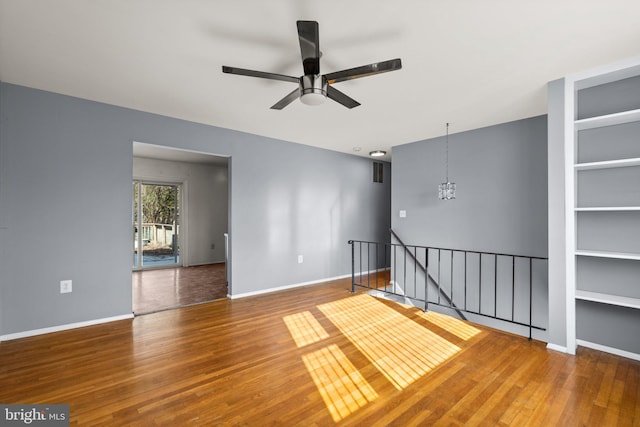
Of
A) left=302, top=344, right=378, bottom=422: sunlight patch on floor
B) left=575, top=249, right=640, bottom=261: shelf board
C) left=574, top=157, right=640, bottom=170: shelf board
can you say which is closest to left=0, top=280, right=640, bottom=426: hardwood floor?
left=302, top=344, right=378, bottom=422: sunlight patch on floor

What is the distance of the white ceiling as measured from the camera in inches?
71.7

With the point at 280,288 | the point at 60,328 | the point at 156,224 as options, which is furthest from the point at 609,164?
the point at 156,224

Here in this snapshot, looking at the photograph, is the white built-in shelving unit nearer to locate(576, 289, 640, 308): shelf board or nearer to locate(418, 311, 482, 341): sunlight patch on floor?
locate(576, 289, 640, 308): shelf board

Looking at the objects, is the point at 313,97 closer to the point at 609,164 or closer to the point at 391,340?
the point at 391,340

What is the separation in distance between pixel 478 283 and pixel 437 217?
1.14 m

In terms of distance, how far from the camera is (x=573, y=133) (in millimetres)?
2588

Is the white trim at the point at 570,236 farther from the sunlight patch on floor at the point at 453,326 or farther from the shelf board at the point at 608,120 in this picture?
the sunlight patch on floor at the point at 453,326

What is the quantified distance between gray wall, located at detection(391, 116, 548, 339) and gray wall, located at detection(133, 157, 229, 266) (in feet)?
15.1

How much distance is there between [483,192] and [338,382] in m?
3.41

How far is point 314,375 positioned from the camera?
2248 millimetres

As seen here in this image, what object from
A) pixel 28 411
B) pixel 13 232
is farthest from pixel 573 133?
pixel 13 232

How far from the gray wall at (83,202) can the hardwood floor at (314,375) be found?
39 cm

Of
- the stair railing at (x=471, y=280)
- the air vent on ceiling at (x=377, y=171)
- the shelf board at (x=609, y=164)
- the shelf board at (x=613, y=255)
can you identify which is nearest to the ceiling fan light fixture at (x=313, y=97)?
the stair railing at (x=471, y=280)

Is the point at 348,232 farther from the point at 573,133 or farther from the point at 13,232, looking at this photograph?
the point at 13,232
